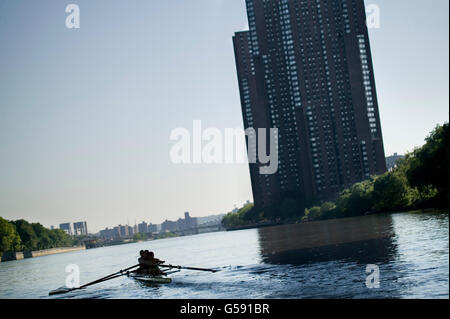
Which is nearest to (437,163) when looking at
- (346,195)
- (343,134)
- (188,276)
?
(188,276)

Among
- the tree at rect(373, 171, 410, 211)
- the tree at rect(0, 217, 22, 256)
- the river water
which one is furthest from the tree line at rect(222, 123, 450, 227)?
the tree at rect(0, 217, 22, 256)

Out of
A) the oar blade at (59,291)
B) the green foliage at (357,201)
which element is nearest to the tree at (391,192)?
the green foliage at (357,201)

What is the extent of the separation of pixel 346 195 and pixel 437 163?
77.0 metres

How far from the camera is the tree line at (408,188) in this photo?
2835 inches

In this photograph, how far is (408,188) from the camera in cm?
11194

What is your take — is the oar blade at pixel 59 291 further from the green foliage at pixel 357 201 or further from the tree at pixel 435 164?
the green foliage at pixel 357 201

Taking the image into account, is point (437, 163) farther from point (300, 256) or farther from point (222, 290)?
point (222, 290)

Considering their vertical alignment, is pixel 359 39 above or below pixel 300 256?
above

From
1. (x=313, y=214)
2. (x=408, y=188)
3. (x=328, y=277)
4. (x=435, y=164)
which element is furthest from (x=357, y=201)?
(x=328, y=277)

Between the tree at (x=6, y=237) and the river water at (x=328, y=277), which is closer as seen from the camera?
the river water at (x=328, y=277)

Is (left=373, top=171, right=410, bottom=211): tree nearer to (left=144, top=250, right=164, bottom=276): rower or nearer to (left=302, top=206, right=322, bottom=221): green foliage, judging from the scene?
(left=302, top=206, right=322, bottom=221): green foliage

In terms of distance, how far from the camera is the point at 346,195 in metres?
147

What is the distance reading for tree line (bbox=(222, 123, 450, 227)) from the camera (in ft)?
236

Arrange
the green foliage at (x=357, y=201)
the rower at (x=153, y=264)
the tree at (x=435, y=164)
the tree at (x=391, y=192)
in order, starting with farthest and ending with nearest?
the green foliage at (x=357, y=201) → the tree at (x=391, y=192) → the tree at (x=435, y=164) → the rower at (x=153, y=264)
